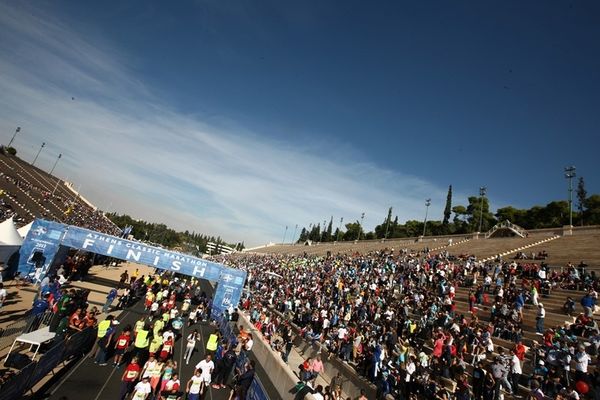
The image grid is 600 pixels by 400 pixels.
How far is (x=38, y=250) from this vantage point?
25.9m

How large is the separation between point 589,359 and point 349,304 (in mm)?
12635

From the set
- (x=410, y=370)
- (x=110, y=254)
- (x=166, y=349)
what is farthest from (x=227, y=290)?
(x=410, y=370)

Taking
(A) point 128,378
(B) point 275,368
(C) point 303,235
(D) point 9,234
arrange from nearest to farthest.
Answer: (A) point 128,378 < (B) point 275,368 < (D) point 9,234 < (C) point 303,235

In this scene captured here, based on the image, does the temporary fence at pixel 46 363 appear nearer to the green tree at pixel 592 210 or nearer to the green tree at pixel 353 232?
the green tree at pixel 592 210

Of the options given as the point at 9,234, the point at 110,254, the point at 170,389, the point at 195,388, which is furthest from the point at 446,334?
the point at 9,234

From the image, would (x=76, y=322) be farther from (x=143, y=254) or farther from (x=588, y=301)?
(x=588, y=301)

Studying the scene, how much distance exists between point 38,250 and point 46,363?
1968cm

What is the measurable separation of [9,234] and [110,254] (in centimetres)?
678

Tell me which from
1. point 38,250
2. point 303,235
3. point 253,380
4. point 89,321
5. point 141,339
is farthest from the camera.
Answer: point 303,235

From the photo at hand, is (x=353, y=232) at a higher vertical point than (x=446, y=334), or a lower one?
higher

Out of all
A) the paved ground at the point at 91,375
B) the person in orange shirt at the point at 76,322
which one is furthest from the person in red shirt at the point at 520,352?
the person in orange shirt at the point at 76,322

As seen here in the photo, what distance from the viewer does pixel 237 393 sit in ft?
36.0

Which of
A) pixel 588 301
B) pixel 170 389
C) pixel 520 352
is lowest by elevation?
pixel 170 389

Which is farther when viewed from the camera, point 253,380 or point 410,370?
point 410,370
